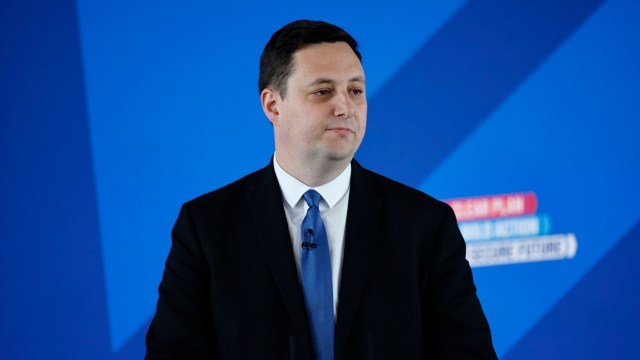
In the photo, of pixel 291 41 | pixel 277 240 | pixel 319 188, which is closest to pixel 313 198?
pixel 319 188

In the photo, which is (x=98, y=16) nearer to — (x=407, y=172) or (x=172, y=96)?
(x=172, y=96)

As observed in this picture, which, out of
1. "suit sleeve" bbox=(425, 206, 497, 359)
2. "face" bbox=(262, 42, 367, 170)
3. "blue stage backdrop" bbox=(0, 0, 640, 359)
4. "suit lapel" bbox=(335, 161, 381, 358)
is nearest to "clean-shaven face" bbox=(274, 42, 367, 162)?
"face" bbox=(262, 42, 367, 170)

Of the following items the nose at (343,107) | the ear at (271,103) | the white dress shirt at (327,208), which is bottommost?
the white dress shirt at (327,208)

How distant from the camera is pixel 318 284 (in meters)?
1.65

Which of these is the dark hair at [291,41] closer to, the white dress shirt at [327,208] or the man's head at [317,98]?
the man's head at [317,98]

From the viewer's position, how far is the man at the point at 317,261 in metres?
1.63

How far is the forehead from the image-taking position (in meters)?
1.67

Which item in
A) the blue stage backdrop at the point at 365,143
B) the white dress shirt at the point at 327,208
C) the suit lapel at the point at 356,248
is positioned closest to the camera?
the suit lapel at the point at 356,248

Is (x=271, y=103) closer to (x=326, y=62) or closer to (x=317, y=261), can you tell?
(x=326, y=62)

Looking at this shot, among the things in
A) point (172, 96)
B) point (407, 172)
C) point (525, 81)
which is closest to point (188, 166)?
point (172, 96)

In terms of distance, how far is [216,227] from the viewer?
1.71 m

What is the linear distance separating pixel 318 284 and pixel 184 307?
30 cm

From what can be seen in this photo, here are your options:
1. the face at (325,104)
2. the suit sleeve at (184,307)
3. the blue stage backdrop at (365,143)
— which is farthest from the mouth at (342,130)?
the blue stage backdrop at (365,143)

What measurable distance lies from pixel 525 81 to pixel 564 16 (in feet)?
1.23
